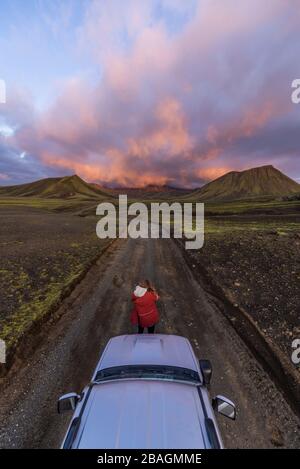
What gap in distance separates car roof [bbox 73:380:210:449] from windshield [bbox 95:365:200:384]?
226 millimetres

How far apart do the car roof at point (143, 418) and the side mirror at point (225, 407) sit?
0.56 metres

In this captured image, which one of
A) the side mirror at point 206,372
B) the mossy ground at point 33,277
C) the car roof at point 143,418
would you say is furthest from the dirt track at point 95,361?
the car roof at point 143,418

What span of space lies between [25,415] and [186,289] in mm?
10126

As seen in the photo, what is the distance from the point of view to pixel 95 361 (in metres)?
7.79

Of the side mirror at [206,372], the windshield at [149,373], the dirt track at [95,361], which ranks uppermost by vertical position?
the windshield at [149,373]

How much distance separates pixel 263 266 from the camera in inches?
703

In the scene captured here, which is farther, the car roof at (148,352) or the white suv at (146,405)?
the car roof at (148,352)

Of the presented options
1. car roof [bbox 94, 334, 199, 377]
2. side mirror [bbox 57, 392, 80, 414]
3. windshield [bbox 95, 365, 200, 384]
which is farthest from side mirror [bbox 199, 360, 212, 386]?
side mirror [bbox 57, 392, 80, 414]

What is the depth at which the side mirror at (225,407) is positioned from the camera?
4.30m

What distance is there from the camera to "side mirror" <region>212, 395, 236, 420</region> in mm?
4301
